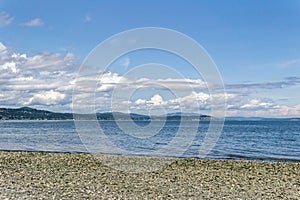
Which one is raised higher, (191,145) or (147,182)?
(147,182)

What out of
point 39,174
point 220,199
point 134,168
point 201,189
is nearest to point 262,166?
point 134,168

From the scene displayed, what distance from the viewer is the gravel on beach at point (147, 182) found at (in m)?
15.1

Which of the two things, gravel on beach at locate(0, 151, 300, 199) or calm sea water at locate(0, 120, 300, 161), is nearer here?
gravel on beach at locate(0, 151, 300, 199)

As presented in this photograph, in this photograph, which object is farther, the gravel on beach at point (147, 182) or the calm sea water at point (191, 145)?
the calm sea water at point (191, 145)

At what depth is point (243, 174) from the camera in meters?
21.4

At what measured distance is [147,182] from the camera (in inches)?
703

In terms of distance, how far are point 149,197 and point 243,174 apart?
8.46 metres

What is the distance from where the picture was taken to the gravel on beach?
1506 centimetres

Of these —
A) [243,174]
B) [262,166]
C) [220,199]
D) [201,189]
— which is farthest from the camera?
[262,166]

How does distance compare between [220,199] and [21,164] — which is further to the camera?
[21,164]

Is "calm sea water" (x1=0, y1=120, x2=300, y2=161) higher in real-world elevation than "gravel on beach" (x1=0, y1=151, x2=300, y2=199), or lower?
lower

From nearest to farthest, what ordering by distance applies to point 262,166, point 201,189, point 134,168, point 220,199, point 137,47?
point 220,199, point 201,189, point 137,47, point 134,168, point 262,166

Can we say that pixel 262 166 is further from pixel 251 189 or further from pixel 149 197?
pixel 149 197

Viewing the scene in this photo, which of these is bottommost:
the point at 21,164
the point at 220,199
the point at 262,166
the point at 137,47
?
the point at 262,166
